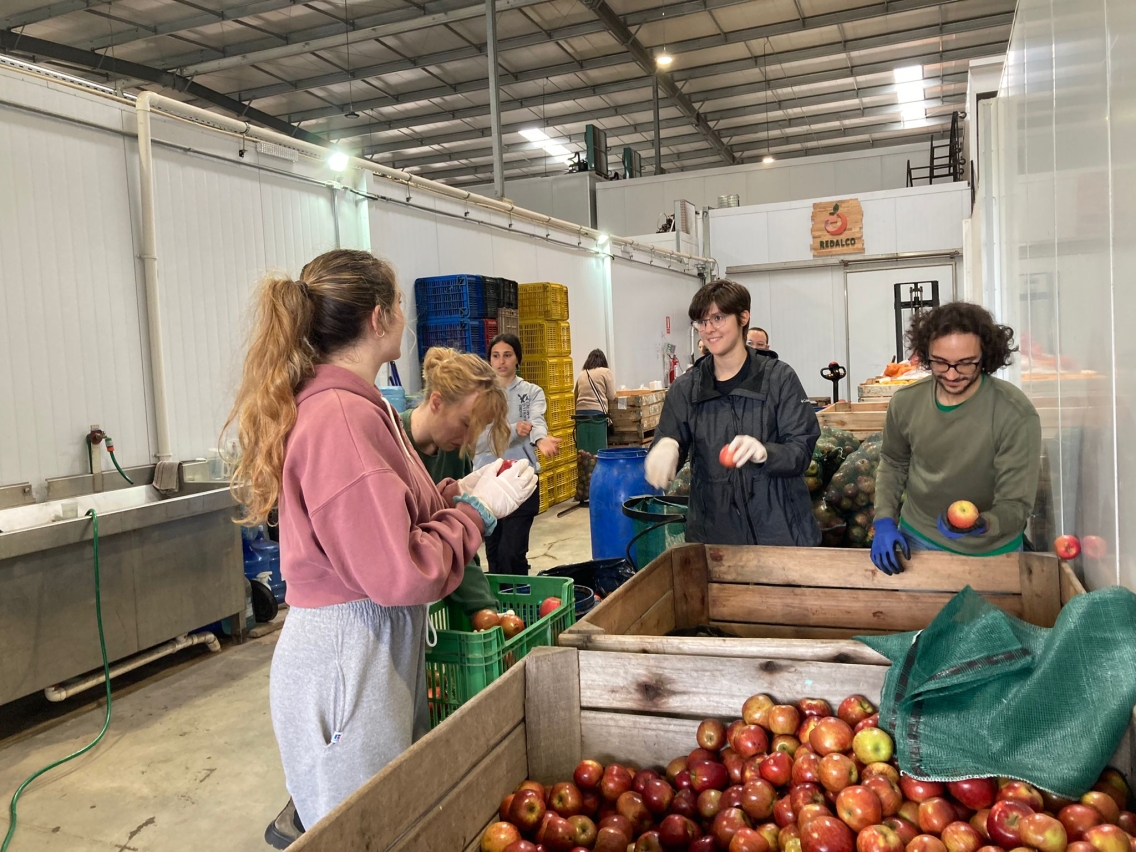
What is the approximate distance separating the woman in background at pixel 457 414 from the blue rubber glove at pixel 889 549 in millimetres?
1093

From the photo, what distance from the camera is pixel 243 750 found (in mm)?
3486

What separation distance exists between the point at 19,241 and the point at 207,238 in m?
1.20

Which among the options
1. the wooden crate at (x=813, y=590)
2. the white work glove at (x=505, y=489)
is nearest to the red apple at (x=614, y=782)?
the wooden crate at (x=813, y=590)

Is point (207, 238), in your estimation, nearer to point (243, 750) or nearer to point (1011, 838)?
point (243, 750)

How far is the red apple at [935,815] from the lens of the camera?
1313 millimetres

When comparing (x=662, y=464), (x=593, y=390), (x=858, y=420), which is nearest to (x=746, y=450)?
(x=662, y=464)

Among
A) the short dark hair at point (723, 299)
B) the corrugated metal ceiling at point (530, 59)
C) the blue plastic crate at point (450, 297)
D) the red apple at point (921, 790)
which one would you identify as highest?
the corrugated metal ceiling at point (530, 59)

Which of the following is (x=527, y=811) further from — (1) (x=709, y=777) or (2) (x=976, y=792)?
(2) (x=976, y=792)

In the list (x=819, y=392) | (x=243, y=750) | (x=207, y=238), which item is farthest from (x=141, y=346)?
(x=819, y=392)

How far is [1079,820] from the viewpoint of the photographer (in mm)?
1226

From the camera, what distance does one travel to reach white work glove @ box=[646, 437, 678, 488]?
256cm

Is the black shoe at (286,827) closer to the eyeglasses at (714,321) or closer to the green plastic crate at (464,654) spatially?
the green plastic crate at (464,654)

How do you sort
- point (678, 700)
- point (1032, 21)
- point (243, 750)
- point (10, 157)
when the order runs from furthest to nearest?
point (10, 157) < point (243, 750) < point (1032, 21) < point (678, 700)

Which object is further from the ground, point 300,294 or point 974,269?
point 974,269
